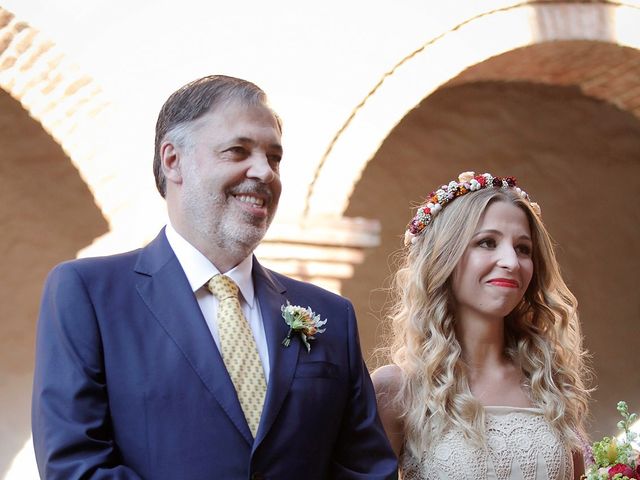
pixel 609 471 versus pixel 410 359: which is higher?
pixel 410 359

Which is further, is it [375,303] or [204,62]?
[375,303]

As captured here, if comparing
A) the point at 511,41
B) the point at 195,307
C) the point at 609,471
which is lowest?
the point at 609,471

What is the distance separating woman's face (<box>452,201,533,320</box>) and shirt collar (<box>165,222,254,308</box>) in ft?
3.67

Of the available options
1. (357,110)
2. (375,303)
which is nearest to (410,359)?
(357,110)

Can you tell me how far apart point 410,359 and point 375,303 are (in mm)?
4378

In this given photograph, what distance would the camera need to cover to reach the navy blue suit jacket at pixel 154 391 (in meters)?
2.54

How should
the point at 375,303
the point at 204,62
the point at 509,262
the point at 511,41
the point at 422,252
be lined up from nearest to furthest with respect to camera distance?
the point at 509,262, the point at 422,252, the point at 204,62, the point at 511,41, the point at 375,303

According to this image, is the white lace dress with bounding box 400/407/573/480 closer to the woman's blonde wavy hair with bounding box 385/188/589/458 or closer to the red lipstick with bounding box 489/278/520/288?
the woman's blonde wavy hair with bounding box 385/188/589/458

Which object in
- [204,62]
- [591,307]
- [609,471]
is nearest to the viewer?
[609,471]

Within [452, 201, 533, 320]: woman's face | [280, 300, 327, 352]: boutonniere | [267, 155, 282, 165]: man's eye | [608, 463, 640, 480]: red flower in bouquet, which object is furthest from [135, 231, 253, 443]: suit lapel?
[452, 201, 533, 320]: woman's face

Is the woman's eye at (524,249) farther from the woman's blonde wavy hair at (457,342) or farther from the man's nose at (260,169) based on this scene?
the man's nose at (260,169)

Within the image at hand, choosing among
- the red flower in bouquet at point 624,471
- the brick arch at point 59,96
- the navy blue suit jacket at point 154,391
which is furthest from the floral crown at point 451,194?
the brick arch at point 59,96

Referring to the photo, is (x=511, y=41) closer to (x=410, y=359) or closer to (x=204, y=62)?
(x=204, y=62)

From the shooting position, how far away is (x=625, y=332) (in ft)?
29.8
